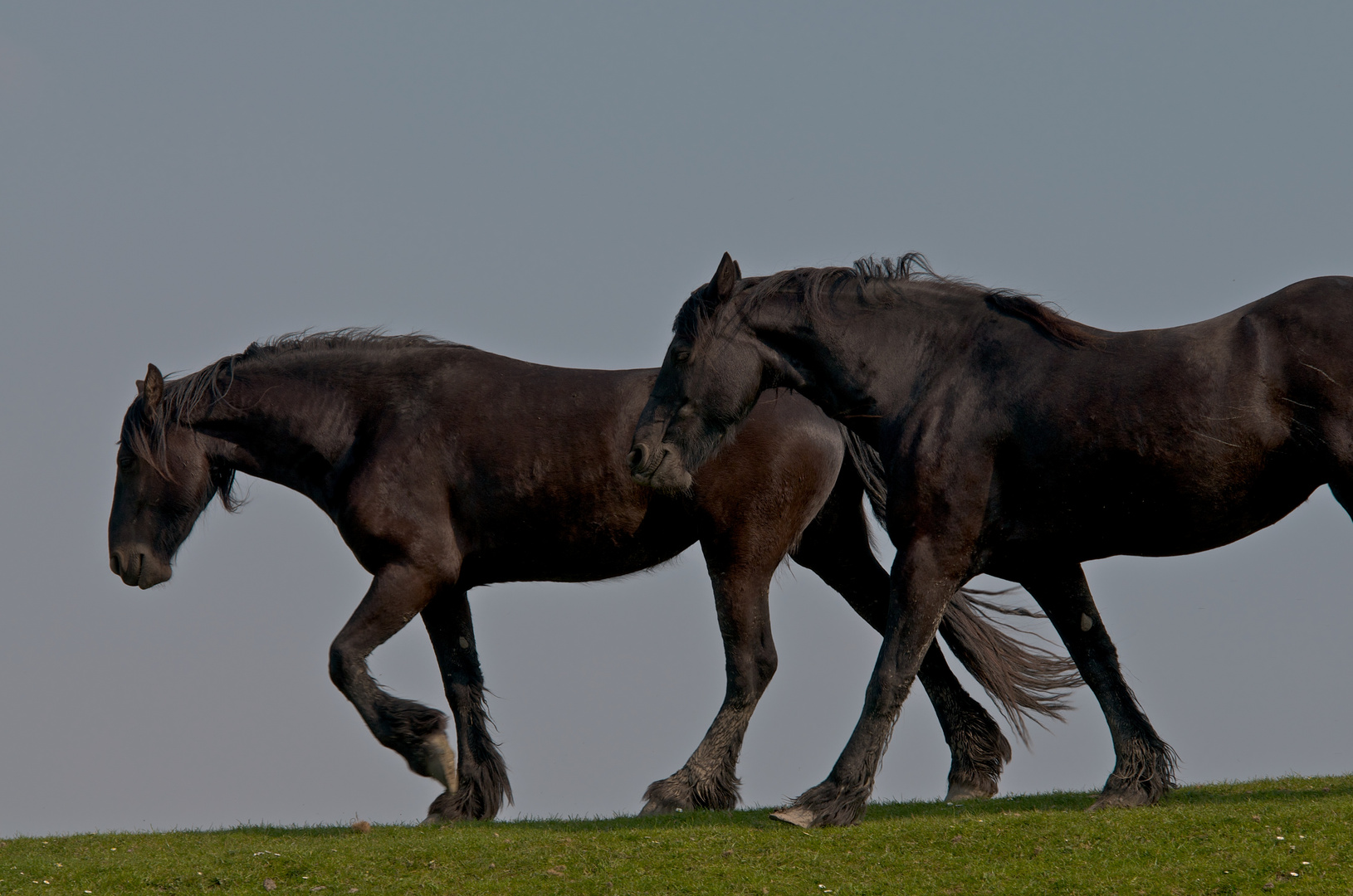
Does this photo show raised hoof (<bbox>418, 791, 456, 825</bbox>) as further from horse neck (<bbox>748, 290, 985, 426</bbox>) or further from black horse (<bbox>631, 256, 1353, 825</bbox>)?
horse neck (<bbox>748, 290, 985, 426</bbox>)

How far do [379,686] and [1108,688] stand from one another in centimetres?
455

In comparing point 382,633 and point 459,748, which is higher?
point 382,633

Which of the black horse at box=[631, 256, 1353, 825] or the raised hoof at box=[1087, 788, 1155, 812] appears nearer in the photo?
the black horse at box=[631, 256, 1353, 825]

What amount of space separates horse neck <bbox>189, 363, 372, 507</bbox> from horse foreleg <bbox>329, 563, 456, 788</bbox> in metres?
1.19

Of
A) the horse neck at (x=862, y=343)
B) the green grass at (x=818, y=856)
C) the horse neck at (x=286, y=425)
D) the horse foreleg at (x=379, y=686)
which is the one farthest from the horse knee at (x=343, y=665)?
the horse neck at (x=862, y=343)

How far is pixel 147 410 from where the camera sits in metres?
10.4

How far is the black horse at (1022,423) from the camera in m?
7.39

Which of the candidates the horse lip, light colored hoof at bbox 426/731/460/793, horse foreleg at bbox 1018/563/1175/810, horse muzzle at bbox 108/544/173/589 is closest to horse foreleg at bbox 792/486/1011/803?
horse foreleg at bbox 1018/563/1175/810

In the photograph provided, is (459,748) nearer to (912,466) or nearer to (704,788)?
(704,788)

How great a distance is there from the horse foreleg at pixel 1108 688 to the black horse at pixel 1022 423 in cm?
1

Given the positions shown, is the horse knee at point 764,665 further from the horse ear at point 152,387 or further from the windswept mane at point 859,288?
the horse ear at point 152,387

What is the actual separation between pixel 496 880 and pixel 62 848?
11.0 ft

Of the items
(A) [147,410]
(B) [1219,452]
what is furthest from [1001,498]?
(A) [147,410]

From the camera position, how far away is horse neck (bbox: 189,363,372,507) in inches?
407
